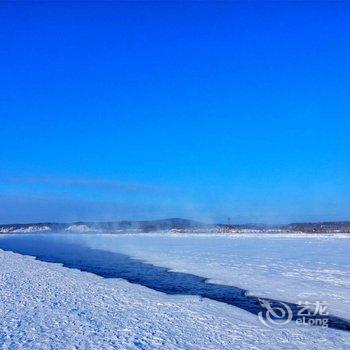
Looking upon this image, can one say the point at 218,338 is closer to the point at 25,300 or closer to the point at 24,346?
the point at 24,346

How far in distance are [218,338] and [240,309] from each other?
11.5 ft

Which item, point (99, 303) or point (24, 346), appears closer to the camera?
point (24, 346)

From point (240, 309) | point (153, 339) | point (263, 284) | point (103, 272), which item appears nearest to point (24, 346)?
point (153, 339)

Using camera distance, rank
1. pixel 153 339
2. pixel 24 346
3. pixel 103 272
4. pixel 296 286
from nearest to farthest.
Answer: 1. pixel 24 346
2. pixel 153 339
3. pixel 296 286
4. pixel 103 272

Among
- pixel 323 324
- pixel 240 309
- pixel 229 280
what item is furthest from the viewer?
pixel 229 280

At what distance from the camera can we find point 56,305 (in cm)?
1391

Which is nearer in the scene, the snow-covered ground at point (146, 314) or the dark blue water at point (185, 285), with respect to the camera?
the snow-covered ground at point (146, 314)

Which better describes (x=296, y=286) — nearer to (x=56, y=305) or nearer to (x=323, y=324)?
(x=323, y=324)

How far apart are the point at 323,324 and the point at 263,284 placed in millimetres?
6564

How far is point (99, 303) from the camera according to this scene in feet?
47.4

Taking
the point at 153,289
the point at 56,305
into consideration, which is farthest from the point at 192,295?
the point at 56,305

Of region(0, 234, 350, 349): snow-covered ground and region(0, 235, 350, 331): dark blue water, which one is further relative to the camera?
region(0, 235, 350, 331): dark blue water

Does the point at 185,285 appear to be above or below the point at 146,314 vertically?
above

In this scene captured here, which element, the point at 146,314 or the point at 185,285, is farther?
the point at 185,285
